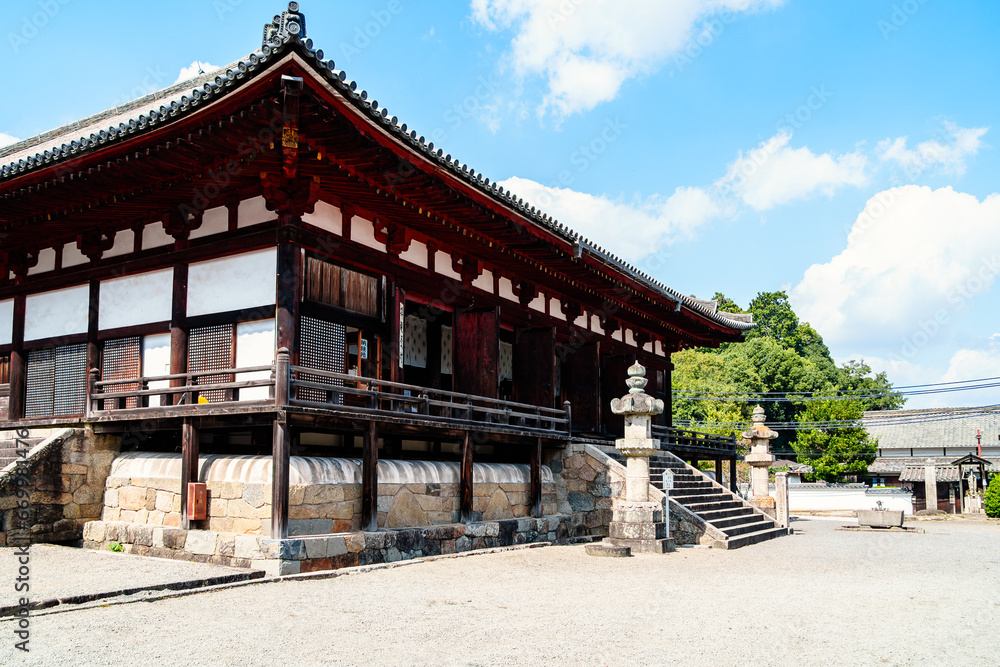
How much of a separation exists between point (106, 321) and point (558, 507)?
8.97 metres

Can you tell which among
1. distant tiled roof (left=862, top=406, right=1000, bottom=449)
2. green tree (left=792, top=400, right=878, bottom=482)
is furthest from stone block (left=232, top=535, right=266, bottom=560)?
distant tiled roof (left=862, top=406, right=1000, bottom=449)

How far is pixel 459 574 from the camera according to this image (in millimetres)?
9875

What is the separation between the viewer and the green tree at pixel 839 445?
42.0m

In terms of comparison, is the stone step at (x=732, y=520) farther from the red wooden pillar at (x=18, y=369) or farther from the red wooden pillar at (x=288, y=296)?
the red wooden pillar at (x=18, y=369)

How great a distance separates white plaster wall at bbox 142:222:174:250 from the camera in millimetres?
12152

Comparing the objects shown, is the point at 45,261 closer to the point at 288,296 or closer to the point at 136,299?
the point at 136,299

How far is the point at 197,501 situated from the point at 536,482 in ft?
21.3

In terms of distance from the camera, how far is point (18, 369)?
1368 centimetres

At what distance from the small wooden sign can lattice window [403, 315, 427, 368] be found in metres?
6.11

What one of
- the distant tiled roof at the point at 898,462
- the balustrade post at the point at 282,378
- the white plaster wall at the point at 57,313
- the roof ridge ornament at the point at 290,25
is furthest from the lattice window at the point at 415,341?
the distant tiled roof at the point at 898,462

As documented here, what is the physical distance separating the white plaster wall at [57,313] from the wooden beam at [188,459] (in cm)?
387

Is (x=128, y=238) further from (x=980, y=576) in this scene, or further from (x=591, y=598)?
(x=980, y=576)

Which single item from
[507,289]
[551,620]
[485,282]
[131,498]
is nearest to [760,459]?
[507,289]

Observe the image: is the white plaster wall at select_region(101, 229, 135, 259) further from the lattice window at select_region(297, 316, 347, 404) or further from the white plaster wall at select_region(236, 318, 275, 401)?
the lattice window at select_region(297, 316, 347, 404)
